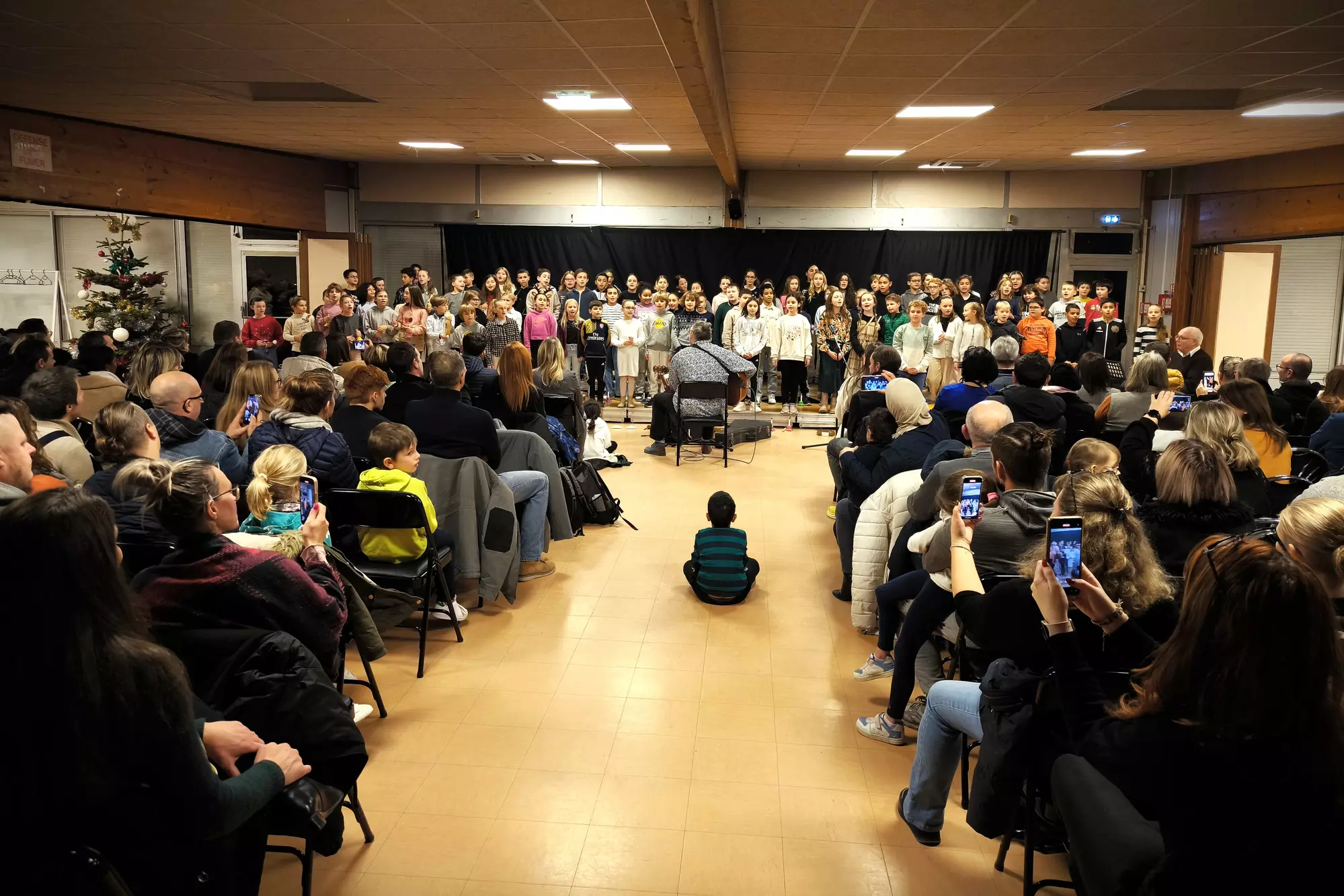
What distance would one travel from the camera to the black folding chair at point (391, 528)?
3775 millimetres

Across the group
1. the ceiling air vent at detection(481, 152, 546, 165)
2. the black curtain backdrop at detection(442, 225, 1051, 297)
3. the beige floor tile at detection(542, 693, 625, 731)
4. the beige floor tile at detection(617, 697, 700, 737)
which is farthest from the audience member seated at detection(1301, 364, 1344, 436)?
the ceiling air vent at detection(481, 152, 546, 165)

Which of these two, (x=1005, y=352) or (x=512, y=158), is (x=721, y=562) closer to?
(x=1005, y=352)

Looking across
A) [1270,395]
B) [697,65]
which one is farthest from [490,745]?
[1270,395]

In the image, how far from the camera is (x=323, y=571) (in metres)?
2.87

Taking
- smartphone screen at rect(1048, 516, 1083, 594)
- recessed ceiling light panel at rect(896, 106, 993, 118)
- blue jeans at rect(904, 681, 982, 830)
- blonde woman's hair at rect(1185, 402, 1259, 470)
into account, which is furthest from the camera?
recessed ceiling light panel at rect(896, 106, 993, 118)

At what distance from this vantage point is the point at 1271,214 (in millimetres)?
10438

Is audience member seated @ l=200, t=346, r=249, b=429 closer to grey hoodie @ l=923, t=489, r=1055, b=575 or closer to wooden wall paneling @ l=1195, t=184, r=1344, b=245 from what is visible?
grey hoodie @ l=923, t=489, r=1055, b=575

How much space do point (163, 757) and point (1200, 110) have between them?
8332 mm

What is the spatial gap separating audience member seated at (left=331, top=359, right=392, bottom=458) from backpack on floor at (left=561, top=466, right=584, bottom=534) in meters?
1.32

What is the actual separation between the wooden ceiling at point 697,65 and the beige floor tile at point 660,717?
9.57ft

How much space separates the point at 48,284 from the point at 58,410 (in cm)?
1044

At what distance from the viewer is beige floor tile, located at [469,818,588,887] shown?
2.63 metres

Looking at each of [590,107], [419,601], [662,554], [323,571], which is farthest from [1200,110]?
[323,571]

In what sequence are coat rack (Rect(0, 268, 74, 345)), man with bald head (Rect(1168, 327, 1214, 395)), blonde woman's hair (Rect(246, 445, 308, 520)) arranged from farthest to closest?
coat rack (Rect(0, 268, 74, 345)) → man with bald head (Rect(1168, 327, 1214, 395)) → blonde woman's hair (Rect(246, 445, 308, 520))
